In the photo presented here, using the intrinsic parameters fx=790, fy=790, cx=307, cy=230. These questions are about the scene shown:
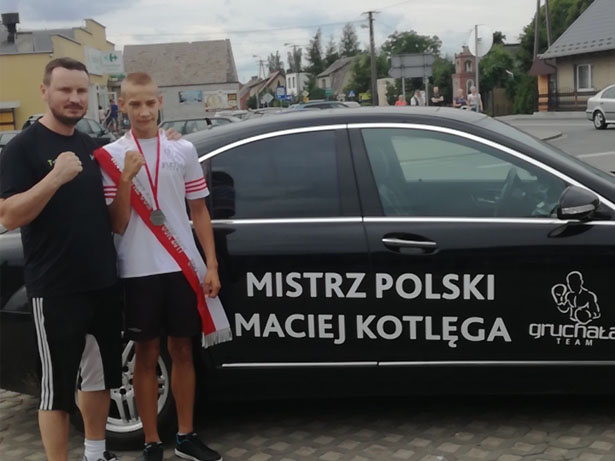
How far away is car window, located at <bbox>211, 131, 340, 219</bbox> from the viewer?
3777 millimetres

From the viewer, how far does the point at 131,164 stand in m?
3.21

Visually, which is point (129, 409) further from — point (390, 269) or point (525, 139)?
point (525, 139)

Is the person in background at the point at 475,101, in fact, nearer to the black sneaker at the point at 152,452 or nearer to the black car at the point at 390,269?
the black car at the point at 390,269

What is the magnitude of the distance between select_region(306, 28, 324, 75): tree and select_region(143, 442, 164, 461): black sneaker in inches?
5550

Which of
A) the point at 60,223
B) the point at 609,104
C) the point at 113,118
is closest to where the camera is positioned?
the point at 60,223

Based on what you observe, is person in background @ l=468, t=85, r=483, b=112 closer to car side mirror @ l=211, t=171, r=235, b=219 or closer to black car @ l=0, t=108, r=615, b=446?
black car @ l=0, t=108, r=615, b=446

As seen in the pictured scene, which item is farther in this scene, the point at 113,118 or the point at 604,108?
the point at 113,118

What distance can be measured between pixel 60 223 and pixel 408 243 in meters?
1.53

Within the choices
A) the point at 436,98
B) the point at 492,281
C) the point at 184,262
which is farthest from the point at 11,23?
the point at 492,281

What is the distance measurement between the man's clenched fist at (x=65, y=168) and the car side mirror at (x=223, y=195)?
0.93m

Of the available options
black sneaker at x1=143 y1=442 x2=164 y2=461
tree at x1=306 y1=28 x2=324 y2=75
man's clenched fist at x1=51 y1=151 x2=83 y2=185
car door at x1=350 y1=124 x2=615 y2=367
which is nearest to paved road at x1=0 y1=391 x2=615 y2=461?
black sneaker at x1=143 y1=442 x2=164 y2=461

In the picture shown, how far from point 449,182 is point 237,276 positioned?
116 centimetres

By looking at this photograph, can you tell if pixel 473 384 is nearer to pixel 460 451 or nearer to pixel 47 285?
pixel 460 451

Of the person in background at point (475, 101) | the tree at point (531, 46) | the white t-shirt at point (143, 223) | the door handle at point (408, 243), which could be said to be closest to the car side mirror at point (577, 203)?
the door handle at point (408, 243)
